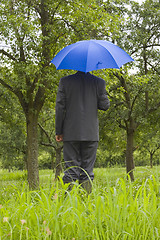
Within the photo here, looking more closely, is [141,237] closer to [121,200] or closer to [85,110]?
[121,200]

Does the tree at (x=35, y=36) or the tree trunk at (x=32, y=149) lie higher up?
the tree at (x=35, y=36)

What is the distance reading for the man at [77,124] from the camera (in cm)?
440

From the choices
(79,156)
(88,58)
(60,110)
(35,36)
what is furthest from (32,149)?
(88,58)

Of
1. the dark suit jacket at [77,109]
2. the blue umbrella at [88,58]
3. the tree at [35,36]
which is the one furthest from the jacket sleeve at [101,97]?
the tree at [35,36]

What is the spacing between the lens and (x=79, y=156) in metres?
4.52

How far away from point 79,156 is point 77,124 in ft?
1.63

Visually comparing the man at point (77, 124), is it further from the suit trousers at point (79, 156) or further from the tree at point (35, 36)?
the tree at point (35, 36)

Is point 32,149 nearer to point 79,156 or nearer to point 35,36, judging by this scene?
point 35,36

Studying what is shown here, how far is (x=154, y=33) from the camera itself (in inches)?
656

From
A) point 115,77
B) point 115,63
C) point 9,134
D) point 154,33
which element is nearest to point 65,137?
point 115,63

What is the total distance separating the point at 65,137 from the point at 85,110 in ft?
1.62

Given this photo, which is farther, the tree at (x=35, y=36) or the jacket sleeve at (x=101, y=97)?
the tree at (x=35, y=36)

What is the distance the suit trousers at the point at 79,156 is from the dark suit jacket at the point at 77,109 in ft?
0.34

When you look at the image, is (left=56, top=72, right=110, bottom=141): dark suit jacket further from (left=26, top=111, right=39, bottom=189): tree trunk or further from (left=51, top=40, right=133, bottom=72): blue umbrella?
(left=26, top=111, right=39, bottom=189): tree trunk
